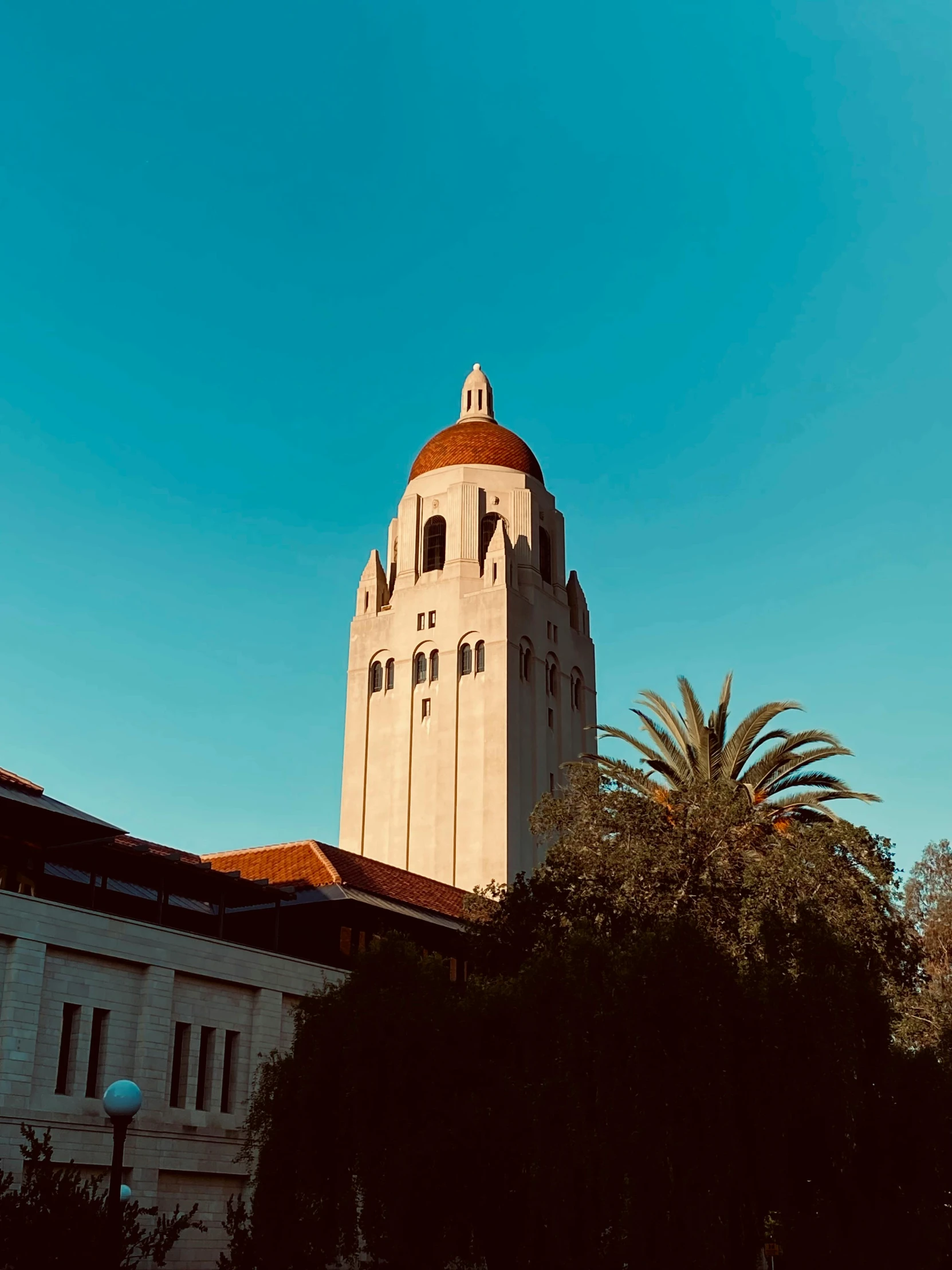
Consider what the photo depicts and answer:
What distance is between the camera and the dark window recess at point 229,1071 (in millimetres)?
31062

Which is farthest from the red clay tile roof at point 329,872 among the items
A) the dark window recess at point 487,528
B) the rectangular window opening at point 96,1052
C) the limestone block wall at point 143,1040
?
the dark window recess at point 487,528

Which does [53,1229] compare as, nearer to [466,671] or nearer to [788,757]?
[788,757]

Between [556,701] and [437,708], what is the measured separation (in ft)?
21.1

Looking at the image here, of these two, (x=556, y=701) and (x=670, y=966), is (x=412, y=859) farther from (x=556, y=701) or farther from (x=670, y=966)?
(x=670, y=966)

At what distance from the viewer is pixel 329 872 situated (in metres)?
36.8

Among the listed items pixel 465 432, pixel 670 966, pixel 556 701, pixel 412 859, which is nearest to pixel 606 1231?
pixel 670 966

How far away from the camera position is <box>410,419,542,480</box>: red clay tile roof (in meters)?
68.1

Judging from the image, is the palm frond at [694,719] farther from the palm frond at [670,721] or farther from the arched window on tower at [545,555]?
the arched window on tower at [545,555]

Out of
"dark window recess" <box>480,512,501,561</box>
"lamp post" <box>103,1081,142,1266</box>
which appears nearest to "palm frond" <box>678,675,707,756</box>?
"lamp post" <box>103,1081,142,1266</box>

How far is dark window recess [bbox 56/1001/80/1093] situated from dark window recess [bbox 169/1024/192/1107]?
104 inches

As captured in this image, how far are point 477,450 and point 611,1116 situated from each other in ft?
169

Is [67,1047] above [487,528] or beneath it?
beneath

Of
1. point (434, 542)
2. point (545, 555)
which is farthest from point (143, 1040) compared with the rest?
point (545, 555)

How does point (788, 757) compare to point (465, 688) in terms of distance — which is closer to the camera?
point (788, 757)
